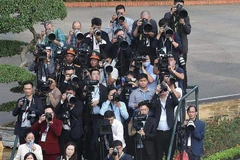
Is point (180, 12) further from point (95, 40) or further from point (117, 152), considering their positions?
point (117, 152)

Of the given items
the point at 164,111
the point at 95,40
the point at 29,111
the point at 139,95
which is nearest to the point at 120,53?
the point at 95,40

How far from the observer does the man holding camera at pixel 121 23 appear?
17.3m

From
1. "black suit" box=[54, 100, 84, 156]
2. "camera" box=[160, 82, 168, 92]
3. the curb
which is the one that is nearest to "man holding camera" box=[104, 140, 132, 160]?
"black suit" box=[54, 100, 84, 156]

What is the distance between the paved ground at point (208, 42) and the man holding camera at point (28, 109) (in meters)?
5.23

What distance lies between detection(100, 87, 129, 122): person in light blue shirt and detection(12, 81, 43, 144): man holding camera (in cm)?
115

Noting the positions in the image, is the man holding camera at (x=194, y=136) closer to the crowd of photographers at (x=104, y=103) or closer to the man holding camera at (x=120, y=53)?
the crowd of photographers at (x=104, y=103)

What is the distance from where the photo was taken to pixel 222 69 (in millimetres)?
24562

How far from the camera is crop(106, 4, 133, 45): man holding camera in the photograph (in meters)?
17.3

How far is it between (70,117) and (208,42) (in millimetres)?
13167

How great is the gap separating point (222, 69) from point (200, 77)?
1.18 metres

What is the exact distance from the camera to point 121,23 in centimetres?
1747

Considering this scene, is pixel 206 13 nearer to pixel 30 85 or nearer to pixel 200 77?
pixel 200 77

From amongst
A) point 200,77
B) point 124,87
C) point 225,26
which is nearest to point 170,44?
point 124,87

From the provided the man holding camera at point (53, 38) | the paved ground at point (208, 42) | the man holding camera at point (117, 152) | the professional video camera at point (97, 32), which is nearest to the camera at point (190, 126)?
the man holding camera at point (117, 152)
